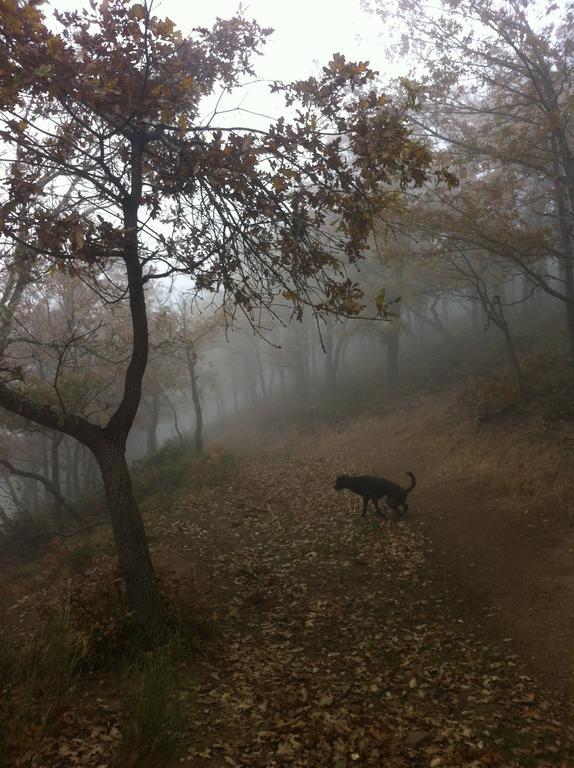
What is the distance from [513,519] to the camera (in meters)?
9.42

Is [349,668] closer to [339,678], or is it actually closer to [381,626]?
[339,678]

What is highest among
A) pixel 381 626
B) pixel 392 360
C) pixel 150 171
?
pixel 150 171

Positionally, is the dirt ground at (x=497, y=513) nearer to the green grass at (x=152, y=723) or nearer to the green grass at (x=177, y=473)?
the green grass at (x=152, y=723)

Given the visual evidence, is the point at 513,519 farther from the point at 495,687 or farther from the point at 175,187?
the point at 175,187

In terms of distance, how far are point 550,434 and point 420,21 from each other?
10.3 meters

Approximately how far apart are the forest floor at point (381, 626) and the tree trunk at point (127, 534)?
0.76 meters

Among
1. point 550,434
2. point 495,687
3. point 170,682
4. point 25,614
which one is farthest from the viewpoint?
point 550,434

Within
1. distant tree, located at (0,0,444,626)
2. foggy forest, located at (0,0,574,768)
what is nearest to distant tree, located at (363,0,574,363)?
foggy forest, located at (0,0,574,768)

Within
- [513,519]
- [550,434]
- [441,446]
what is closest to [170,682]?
A: [513,519]

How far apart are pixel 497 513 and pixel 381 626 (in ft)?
15.3

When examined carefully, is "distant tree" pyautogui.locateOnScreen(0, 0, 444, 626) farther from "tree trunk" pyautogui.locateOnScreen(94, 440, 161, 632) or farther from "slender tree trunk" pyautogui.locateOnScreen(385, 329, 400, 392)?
"slender tree trunk" pyautogui.locateOnScreen(385, 329, 400, 392)

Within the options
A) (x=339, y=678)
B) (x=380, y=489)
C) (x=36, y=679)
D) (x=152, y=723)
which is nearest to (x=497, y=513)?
(x=380, y=489)

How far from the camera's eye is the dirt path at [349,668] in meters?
4.04

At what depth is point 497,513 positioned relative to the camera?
9.89m
